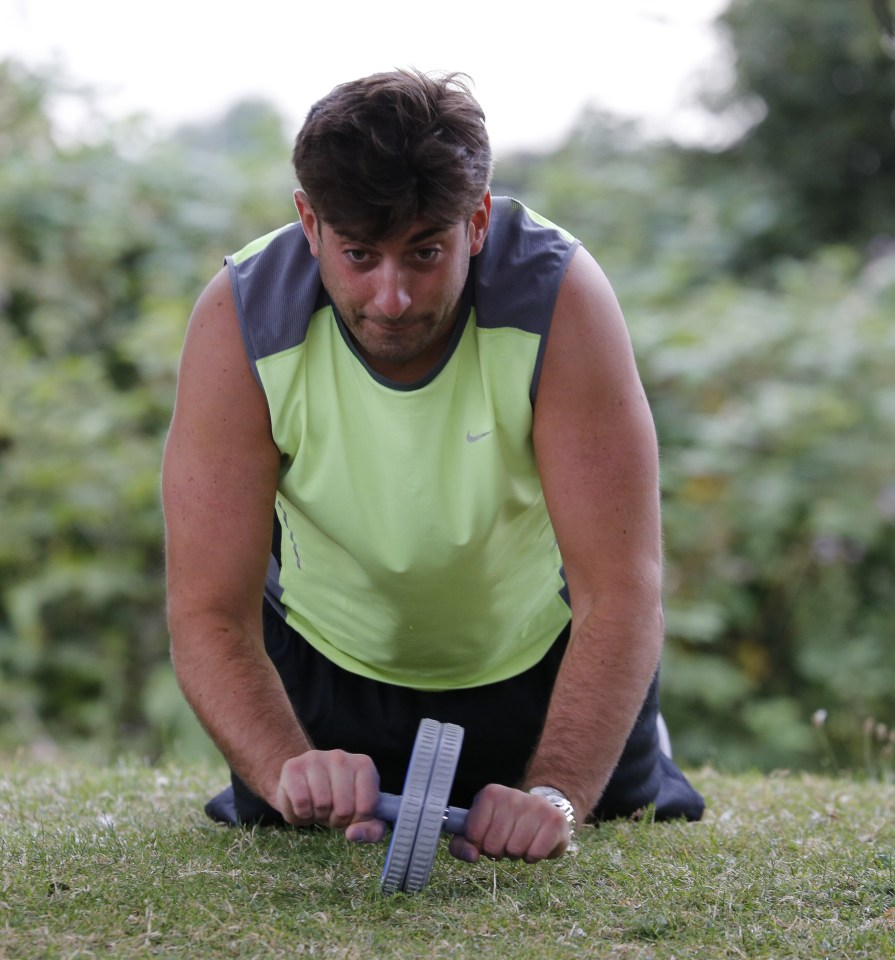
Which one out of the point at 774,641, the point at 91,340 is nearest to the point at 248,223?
the point at 91,340

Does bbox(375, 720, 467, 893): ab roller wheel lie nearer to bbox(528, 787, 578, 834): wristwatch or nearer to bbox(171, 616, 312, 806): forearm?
bbox(528, 787, 578, 834): wristwatch

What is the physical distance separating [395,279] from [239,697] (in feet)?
2.83

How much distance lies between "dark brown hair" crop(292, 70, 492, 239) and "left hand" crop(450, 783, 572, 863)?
1.03m

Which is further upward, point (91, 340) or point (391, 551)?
point (91, 340)

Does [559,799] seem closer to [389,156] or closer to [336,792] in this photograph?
[336,792]

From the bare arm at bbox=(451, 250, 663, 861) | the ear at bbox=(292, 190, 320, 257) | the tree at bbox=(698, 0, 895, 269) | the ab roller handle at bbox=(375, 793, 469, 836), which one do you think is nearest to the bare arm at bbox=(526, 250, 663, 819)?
the bare arm at bbox=(451, 250, 663, 861)

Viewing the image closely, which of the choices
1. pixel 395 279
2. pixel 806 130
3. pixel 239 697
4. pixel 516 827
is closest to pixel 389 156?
pixel 395 279

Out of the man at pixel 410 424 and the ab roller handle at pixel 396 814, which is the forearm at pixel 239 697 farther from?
the ab roller handle at pixel 396 814

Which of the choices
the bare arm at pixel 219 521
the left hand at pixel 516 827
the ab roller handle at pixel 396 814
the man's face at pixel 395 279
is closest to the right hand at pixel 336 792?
the ab roller handle at pixel 396 814

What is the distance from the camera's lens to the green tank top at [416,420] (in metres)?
2.60

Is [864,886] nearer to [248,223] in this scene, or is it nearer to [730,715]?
[730,715]

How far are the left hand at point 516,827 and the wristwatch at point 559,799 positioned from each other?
104mm

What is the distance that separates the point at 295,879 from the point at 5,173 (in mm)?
5371

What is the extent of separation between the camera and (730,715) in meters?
5.59
